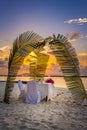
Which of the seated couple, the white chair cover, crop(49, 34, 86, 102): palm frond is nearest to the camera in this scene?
crop(49, 34, 86, 102): palm frond

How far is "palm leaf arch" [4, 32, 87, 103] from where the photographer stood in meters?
7.52

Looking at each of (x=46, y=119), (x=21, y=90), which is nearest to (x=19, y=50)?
(x=21, y=90)

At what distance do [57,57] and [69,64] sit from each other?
1.41 ft

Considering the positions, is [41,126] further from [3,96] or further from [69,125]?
[3,96]

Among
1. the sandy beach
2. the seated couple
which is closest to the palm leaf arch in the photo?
the seated couple

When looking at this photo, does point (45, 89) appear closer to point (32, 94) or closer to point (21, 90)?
point (32, 94)

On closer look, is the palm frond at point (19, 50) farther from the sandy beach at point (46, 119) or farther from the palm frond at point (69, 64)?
the sandy beach at point (46, 119)

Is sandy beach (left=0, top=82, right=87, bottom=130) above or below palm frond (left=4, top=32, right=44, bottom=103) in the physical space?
below

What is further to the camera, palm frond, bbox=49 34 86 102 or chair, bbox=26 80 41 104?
chair, bbox=26 80 41 104

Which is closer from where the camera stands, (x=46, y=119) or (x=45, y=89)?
(x=46, y=119)

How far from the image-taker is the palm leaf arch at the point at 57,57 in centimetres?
752

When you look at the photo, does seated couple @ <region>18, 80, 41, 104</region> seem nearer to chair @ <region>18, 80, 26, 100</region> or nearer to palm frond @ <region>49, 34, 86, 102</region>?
chair @ <region>18, 80, 26, 100</region>

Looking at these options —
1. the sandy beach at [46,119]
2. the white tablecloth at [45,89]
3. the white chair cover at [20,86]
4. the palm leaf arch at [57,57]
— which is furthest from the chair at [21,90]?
the sandy beach at [46,119]

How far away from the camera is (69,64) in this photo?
762cm
